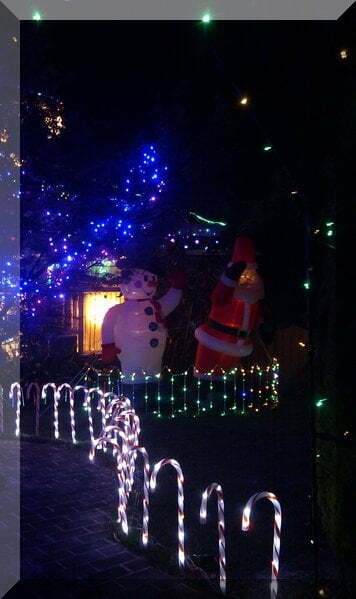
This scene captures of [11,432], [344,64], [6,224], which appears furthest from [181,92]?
[344,64]

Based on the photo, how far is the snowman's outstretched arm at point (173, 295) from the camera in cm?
1348

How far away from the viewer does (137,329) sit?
1304 centimetres

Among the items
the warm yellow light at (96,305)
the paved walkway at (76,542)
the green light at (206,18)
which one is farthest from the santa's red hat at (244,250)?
the warm yellow light at (96,305)

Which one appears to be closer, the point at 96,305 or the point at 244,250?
the point at 244,250

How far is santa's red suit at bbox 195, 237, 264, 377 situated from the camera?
40.3 ft

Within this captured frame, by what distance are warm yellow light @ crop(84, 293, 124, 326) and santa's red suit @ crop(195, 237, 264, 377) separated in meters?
7.93

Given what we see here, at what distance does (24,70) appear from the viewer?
11453 millimetres

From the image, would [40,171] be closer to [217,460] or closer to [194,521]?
[217,460]

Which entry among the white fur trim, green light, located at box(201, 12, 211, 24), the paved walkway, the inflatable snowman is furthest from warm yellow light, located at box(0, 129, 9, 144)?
green light, located at box(201, 12, 211, 24)

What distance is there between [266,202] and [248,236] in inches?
60.6

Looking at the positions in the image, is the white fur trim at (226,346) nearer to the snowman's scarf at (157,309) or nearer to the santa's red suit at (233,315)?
the santa's red suit at (233,315)

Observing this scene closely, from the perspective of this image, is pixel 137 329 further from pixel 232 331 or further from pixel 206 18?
pixel 206 18

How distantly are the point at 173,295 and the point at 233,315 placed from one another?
1.66m

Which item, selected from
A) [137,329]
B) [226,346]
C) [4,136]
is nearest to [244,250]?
[226,346]
